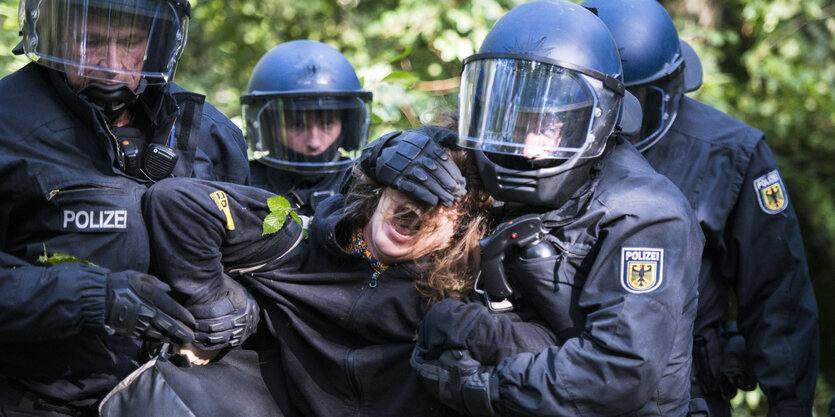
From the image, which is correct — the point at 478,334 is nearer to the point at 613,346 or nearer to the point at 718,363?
the point at 613,346

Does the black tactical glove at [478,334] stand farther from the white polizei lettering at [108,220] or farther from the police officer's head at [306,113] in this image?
the police officer's head at [306,113]

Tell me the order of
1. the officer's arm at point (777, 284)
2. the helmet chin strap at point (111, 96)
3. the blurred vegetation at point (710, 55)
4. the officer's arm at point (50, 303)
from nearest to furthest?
the officer's arm at point (50, 303) < the helmet chin strap at point (111, 96) < the officer's arm at point (777, 284) < the blurred vegetation at point (710, 55)

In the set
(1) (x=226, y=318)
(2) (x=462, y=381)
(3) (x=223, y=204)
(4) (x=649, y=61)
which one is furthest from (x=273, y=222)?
(4) (x=649, y=61)

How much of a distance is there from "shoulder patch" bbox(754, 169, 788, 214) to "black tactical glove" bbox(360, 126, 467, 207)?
1413 mm

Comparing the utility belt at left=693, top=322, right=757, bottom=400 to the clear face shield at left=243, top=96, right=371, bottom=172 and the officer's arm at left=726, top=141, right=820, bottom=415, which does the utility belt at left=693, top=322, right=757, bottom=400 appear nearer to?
the officer's arm at left=726, top=141, right=820, bottom=415

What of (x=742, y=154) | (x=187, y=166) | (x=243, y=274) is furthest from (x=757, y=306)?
(x=187, y=166)

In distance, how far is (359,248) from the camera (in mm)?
2736

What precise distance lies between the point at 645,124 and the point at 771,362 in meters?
1.07

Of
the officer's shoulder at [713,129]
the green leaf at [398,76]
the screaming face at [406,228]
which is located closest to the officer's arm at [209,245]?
the screaming face at [406,228]

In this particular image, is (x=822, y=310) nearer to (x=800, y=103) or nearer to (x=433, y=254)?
(x=800, y=103)

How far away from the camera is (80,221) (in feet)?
8.23

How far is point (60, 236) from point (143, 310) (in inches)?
16.6

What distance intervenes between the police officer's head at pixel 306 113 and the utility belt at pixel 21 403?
2016 mm

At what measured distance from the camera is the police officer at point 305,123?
4.36m
